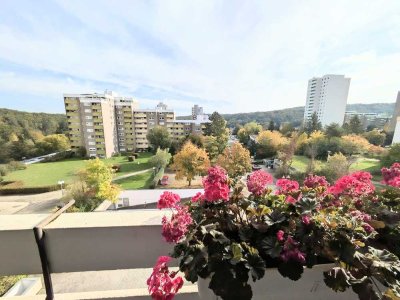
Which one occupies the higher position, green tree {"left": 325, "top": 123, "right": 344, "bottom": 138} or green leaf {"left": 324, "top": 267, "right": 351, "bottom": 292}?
green leaf {"left": 324, "top": 267, "right": 351, "bottom": 292}

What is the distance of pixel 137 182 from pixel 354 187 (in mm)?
11190

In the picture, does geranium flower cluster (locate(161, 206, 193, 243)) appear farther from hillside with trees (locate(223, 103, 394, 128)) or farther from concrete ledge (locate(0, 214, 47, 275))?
hillside with trees (locate(223, 103, 394, 128))

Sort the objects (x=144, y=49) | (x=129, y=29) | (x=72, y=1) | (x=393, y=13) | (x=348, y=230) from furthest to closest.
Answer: (x=144, y=49), (x=129, y=29), (x=72, y=1), (x=393, y=13), (x=348, y=230)

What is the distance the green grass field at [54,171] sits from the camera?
38.5ft

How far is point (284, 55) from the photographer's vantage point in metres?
2.16

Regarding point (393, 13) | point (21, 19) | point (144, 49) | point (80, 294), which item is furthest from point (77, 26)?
point (393, 13)

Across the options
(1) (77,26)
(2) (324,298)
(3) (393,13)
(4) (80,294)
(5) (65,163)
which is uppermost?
(1) (77,26)

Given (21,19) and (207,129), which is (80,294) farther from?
(207,129)

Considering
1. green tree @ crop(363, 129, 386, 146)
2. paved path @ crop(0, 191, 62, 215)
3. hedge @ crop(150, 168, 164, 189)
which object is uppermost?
green tree @ crop(363, 129, 386, 146)

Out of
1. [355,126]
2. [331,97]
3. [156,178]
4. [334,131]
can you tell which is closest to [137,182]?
[156,178]

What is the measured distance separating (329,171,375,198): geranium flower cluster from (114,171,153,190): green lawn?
32.6ft

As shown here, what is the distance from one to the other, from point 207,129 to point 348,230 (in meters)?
16.0

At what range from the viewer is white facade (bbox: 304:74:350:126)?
2753 centimetres

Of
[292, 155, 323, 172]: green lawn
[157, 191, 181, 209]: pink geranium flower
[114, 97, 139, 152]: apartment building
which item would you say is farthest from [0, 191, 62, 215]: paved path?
[292, 155, 323, 172]: green lawn
